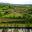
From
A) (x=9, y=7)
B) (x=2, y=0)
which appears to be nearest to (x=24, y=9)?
(x=9, y=7)

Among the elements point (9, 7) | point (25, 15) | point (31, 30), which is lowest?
point (31, 30)

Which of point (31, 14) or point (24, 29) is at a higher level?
point (31, 14)

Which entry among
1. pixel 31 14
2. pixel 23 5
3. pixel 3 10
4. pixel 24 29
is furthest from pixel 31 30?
pixel 3 10

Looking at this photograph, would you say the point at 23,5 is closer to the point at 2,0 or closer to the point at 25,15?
the point at 25,15

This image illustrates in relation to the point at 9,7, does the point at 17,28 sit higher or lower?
lower

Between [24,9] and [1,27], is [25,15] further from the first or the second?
[1,27]

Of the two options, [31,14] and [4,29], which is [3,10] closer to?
[4,29]
